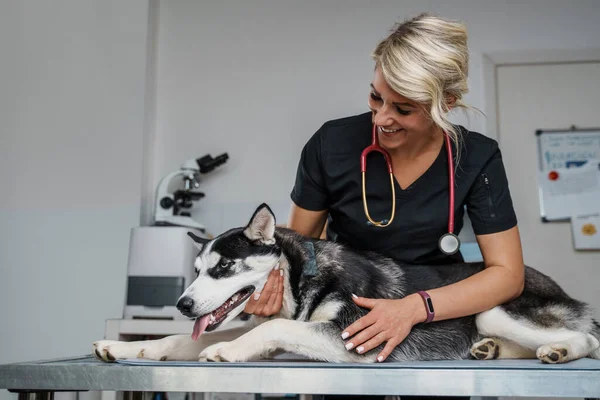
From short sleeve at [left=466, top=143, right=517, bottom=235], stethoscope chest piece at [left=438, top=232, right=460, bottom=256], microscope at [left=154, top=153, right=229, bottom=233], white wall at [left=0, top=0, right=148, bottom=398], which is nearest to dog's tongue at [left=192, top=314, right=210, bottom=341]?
stethoscope chest piece at [left=438, top=232, right=460, bottom=256]

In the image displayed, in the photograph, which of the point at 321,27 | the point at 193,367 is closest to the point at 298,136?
the point at 321,27

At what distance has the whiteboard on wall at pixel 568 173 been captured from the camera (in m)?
3.23

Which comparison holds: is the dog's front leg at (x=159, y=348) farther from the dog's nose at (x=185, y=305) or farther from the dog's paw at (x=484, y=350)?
the dog's paw at (x=484, y=350)

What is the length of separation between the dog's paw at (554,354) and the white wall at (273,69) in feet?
6.82

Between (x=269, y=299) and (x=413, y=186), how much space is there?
44cm

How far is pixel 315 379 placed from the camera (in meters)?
1.02

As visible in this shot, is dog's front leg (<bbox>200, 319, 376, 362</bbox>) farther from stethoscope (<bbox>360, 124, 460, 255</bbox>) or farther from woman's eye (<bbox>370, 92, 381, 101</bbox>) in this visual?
woman's eye (<bbox>370, 92, 381, 101</bbox>)

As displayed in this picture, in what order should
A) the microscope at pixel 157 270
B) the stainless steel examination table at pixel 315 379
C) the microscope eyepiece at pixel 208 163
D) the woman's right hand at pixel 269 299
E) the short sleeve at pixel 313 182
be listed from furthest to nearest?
the microscope eyepiece at pixel 208 163 < the microscope at pixel 157 270 < the short sleeve at pixel 313 182 < the woman's right hand at pixel 269 299 < the stainless steel examination table at pixel 315 379

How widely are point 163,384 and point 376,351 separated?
0.42 m

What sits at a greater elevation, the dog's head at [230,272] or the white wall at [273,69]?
the white wall at [273,69]

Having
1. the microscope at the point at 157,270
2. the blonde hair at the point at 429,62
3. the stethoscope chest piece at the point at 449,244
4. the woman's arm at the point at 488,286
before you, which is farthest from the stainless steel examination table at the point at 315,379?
the microscope at the point at 157,270

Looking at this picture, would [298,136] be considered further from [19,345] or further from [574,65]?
[19,345]

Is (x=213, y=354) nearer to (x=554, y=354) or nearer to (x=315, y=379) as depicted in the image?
(x=315, y=379)

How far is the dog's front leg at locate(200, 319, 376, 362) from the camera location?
119cm
